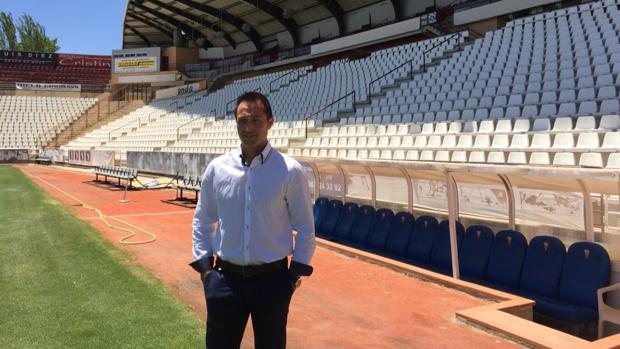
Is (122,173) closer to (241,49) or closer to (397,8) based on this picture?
(397,8)

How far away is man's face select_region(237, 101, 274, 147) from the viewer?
9.01ft

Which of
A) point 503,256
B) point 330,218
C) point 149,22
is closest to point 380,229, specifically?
point 330,218

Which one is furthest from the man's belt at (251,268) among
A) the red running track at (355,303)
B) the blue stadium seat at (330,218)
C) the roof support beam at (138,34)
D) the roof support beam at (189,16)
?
the roof support beam at (138,34)

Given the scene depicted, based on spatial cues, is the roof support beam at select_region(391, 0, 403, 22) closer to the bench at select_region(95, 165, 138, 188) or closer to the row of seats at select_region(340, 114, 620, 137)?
the row of seats at select_region(340, 114, 620, 137)

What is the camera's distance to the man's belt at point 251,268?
2719 millimetres

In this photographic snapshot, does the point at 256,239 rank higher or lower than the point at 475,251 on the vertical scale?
higher

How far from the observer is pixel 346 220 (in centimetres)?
990

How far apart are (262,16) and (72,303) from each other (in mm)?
41451

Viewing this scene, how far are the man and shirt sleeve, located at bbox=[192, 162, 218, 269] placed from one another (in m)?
0.06

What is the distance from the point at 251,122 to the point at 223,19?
4556 cm

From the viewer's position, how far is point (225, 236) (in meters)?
2.81

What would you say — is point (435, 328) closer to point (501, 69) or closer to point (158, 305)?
point (158, 305)

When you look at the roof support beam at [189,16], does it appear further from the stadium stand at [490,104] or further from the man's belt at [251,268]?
the man's belt at [251,268]

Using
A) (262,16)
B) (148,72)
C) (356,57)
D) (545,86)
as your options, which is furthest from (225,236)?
(148,72)
